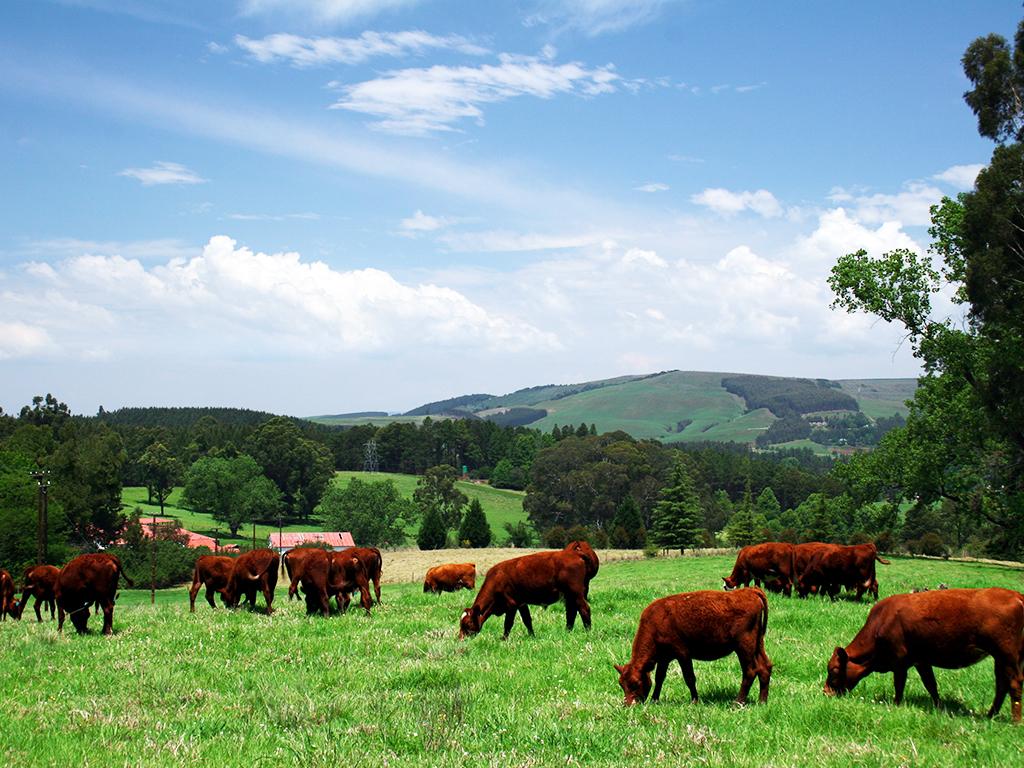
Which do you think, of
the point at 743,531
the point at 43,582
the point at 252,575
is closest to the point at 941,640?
the point at 252,575

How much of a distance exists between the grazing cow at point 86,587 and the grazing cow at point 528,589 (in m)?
7.94

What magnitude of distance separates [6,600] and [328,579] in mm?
11474

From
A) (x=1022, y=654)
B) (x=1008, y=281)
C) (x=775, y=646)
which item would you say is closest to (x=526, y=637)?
(x=775, y=646)

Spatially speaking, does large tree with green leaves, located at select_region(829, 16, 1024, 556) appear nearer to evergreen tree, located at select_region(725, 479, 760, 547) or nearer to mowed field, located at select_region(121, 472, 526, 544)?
evergreen tree, located at select_region(725, 479, 760, 547)

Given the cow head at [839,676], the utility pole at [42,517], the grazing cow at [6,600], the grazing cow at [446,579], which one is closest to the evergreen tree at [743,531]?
the grazing cow at [446,579]

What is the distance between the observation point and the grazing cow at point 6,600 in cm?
2365

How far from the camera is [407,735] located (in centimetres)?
816

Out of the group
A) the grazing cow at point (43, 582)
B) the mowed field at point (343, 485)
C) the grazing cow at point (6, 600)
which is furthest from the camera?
the mowed field at point (343, 485)

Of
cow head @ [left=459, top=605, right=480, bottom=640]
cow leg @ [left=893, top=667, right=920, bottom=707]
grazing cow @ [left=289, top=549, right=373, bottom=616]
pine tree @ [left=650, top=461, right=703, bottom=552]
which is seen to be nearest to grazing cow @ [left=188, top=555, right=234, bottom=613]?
grazing cow @ [left=289, top=549, right=373, bottom=616]

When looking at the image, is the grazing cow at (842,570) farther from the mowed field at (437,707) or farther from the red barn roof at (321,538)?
the red barn roof at (321,538)

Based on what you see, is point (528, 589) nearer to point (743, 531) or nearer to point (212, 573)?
point (212, 573)

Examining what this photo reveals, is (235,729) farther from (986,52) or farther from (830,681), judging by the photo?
(986,52)

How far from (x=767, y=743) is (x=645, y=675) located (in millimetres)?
2214

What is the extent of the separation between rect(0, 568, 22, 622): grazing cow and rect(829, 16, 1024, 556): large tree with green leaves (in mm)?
35802
